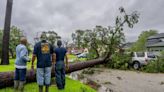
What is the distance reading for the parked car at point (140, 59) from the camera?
2446cm

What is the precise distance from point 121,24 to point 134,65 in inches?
153

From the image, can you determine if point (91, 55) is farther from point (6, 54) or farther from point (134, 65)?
point (6, 54)

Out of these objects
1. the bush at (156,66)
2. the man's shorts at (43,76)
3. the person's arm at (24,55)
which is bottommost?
the bush at (156,66)

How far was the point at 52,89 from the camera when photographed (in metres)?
10.2

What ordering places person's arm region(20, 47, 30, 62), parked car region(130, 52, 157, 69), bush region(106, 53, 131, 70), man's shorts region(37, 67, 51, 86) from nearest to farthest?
person's arm region(20, 47, 30, 62) → man's shorts region(37, 67, 51, 86) → bush region(106, 53, 131, 70) → parked car region(130, 52, 157, 69)

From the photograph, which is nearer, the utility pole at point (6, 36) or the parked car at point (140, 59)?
the utility pole at point (6, 36)

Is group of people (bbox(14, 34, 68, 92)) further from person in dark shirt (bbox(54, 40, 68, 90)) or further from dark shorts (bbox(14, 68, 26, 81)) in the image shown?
person in dark shirt (bbox(54, 40, 68, 90))

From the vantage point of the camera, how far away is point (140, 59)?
974 inches

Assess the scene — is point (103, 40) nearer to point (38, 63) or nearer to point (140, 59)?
point (140, 59)

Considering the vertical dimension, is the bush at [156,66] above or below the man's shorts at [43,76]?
below

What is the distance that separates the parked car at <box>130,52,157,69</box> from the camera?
24.5 m

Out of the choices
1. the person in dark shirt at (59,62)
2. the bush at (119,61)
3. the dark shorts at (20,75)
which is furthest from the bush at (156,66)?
the dark shorts at (20,75)

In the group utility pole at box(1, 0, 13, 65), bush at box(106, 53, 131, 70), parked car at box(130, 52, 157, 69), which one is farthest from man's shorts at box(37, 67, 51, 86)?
parked car at box(130, 52, 157, 69)

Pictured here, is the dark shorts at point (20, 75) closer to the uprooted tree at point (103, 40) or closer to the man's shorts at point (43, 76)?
the man's shorts at point (43, 76)
